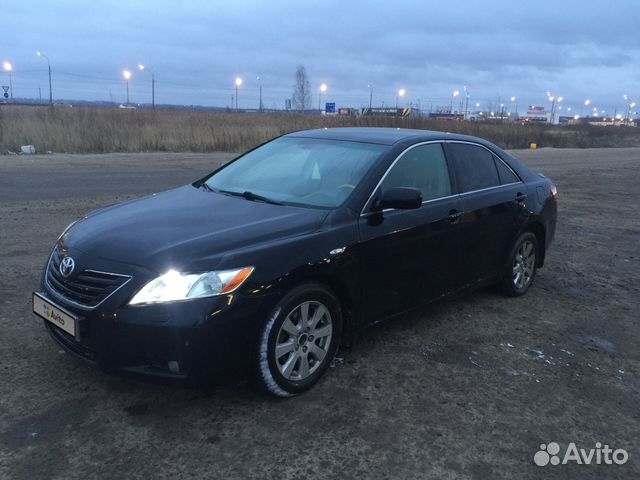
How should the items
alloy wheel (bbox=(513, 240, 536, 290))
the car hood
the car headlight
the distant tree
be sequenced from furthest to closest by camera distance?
the distant tree, alloy wheel (bbox=(513, 240, 536, 290)), the car hood, the car headlight

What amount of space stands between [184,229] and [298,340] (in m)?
0.97

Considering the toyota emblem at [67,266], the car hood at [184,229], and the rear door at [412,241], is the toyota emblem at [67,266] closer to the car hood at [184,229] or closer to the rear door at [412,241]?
the car hood at [184,229]

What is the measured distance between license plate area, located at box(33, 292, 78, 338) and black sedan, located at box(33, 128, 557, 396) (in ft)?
0.05

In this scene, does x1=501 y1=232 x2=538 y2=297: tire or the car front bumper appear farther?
x1=501 y1=232 x2=538 y2=297: tire

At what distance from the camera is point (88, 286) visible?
3.20 m

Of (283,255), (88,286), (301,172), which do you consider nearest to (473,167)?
(301,172)

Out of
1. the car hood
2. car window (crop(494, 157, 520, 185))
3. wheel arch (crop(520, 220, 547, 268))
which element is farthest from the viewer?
wheel arch (crop(520, 220, 547, 268))

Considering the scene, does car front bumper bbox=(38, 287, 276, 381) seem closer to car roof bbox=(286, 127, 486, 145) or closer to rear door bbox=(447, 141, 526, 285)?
car roof bbox=(286, 127, 486, 145)

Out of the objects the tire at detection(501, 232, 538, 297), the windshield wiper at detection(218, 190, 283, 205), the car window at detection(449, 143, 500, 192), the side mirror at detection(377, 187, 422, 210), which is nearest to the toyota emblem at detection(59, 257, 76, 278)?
the windshield wiper at detection(218, 190, 283, 205)

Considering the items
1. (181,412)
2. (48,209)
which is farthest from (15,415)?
(48,209)

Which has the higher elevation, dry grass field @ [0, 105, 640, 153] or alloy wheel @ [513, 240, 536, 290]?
dry grass field @ [0, 105, 640, 153]

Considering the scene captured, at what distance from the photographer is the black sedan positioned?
10.0 ft

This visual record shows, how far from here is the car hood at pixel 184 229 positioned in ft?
10.4
